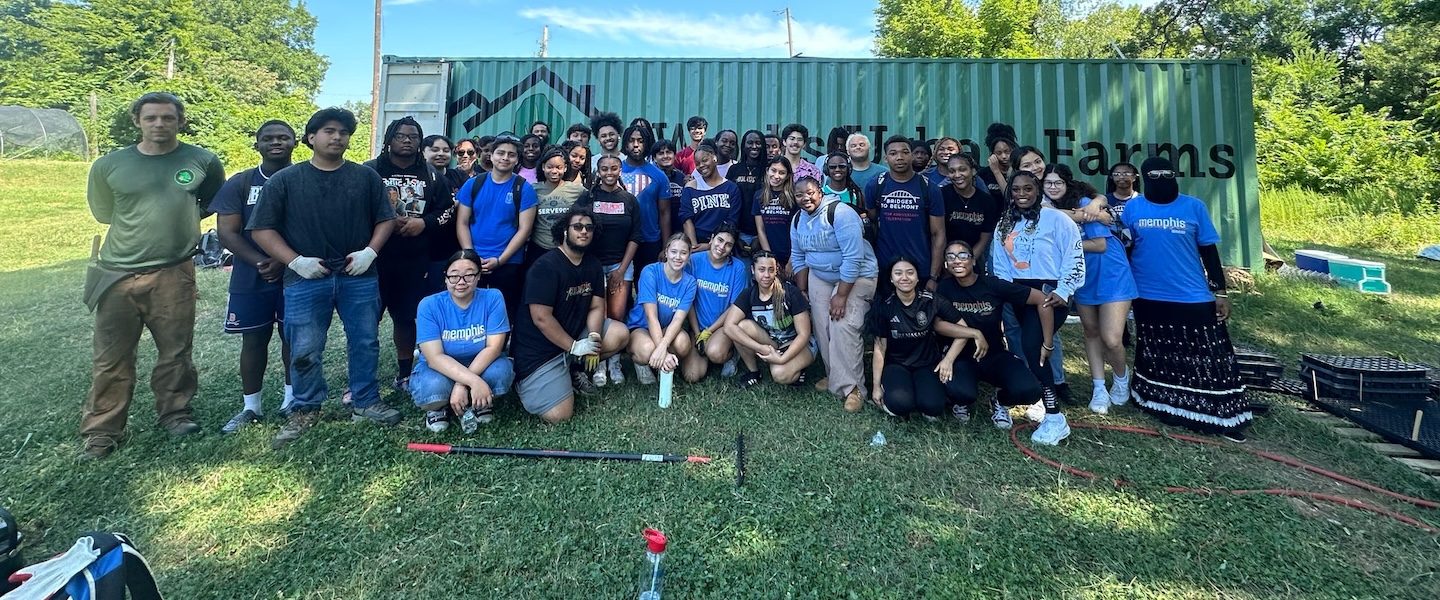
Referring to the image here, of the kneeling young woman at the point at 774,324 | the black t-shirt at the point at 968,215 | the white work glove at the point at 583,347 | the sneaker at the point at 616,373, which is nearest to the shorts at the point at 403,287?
the white work glove at the point at 583,347

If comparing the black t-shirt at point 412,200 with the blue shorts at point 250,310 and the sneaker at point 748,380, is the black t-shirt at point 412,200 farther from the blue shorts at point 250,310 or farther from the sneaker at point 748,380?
the sneaker at point 748,380

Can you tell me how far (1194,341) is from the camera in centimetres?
383

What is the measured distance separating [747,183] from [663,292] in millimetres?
1142

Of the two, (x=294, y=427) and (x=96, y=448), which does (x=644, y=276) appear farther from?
(x=96, y=448)

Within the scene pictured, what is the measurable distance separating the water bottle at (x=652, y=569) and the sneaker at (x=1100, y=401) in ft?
10.5

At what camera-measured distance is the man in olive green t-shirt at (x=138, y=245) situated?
3.26 metres

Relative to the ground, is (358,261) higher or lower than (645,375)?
higher

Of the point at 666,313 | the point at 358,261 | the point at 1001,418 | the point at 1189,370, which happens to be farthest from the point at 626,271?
the point at 1189,370

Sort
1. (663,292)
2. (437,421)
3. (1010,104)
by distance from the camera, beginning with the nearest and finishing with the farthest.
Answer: (437,421) → (663,292) → (1010,104)

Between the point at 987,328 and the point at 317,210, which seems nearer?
the point at 317,210

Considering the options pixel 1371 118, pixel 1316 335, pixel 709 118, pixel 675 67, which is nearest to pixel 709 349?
pixel 709 118

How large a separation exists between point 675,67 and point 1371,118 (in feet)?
59.7

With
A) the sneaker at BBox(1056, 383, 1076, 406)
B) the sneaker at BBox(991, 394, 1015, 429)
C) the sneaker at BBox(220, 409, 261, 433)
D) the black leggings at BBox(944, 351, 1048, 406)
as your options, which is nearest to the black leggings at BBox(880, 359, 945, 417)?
the black leggings at BBox(944, 351, 1048, 406)

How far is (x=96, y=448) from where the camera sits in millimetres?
3227
